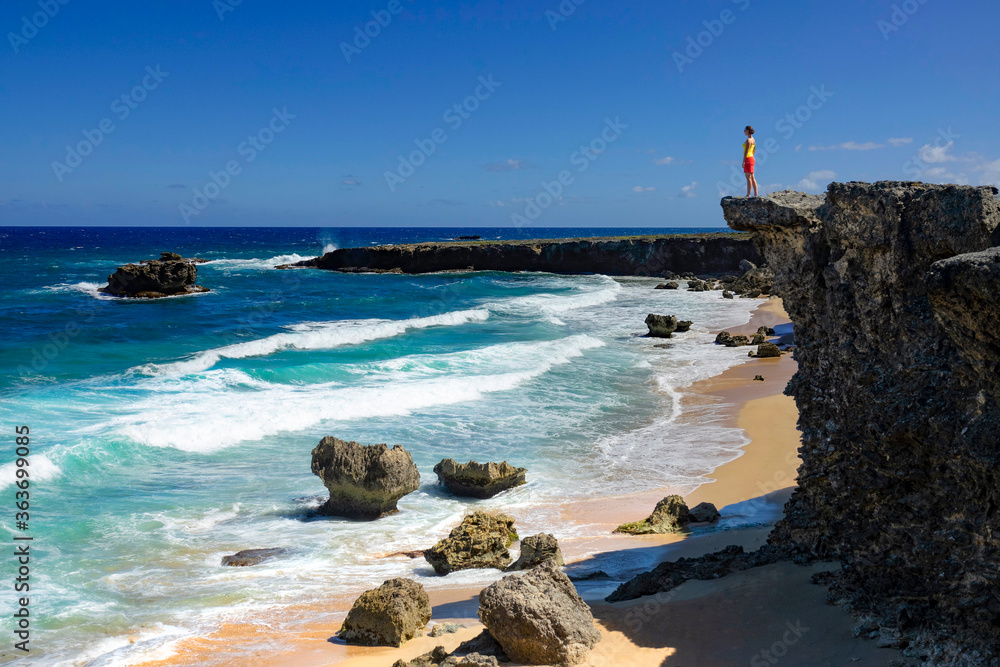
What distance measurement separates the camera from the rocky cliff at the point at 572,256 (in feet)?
183

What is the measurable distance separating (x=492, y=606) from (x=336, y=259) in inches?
2471

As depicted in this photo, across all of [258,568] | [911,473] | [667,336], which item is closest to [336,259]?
[667,336]

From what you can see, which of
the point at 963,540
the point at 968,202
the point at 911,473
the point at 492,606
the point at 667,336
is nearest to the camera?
the point at 963,540

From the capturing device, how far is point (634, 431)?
14117 mm

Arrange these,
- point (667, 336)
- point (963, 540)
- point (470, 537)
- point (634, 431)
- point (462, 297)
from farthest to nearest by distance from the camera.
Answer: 1. point (462, 297)
2. point (667, 336)
3. point (634, 431)
4. point (470, 537)
5. point (963, 540)

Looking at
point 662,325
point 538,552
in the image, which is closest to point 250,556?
point 538,552

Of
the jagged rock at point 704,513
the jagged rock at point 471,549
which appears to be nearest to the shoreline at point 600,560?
the jagged rock at point 704,513

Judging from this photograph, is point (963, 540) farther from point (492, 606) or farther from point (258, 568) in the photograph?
point (258, 568)

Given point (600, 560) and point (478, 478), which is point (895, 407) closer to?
point (600, 560)

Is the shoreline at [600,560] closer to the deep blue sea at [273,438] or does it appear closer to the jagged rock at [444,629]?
the jagged rock at [444,629]

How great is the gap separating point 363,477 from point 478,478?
1.76 m

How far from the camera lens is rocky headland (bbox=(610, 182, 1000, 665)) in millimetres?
4031

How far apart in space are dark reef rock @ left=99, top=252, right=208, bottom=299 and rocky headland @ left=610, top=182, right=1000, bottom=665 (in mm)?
40609

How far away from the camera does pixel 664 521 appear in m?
8.95
